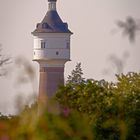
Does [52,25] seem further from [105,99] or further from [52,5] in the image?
[105,99]

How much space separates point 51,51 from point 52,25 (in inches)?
125

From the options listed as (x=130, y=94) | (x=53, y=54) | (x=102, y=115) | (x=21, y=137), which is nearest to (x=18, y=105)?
(x=21, y=137)

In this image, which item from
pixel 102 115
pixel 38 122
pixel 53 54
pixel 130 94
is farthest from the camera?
pixel 53 54

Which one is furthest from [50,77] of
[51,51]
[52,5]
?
[52,5]

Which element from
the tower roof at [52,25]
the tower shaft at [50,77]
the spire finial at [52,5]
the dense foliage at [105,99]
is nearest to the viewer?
the dense foliage at [105,99]

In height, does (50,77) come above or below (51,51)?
below

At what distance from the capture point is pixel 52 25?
75125 millimetres

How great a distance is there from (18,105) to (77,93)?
16.9 m

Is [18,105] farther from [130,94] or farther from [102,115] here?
[130,94]

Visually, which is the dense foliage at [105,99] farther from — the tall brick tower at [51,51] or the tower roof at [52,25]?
the tower roof at [52,25]

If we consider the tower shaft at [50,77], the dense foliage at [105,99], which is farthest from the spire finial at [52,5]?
the dense foliage at [105,99]

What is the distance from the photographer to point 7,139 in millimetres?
2105

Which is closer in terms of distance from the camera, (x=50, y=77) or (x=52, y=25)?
(x=50, y=77)

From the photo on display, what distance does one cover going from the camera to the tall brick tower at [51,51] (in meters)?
72.9
